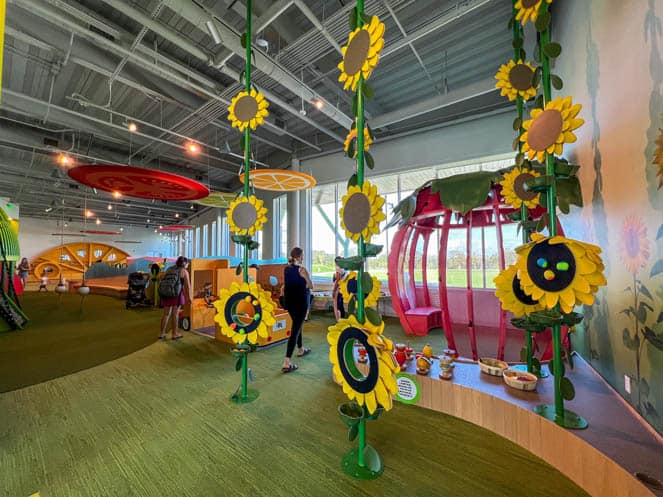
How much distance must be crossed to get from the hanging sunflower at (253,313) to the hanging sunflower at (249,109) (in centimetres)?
159

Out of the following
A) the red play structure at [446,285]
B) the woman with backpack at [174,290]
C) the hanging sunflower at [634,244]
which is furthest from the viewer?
the woman with backpack at [174,290]

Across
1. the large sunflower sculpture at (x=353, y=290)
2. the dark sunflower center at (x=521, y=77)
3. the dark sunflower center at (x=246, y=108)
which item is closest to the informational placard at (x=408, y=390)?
the large sunflower sculpture at (x=353, y=290)

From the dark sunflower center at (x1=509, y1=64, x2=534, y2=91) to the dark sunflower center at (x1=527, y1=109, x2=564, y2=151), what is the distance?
804 millimetres

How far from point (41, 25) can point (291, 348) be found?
5861mm

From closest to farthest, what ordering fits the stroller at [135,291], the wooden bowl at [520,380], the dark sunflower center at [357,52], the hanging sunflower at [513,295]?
the dark sunflower center at [357,52]
the hanging sunflower at [513,295]
the wooden bowl at [520,380]
the stroller at [135,291]

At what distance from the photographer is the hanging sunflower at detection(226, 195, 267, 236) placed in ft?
8.55

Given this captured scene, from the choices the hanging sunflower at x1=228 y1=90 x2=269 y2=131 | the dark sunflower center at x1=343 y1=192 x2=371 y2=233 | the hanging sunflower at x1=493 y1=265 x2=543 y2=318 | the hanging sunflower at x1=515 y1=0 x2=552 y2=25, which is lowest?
the hanging sunflower at x1=493 y1=265 x2=543 y2=318

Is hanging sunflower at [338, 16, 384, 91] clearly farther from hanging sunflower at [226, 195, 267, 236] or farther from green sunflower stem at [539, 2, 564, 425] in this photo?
hanging sunflower at [226, 195, 267, 236]

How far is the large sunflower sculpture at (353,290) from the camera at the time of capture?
1.72 m

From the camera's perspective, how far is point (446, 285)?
3143 mm

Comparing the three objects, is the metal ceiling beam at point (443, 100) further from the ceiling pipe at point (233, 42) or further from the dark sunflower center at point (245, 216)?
the dark sunflower center at point (245, 216)

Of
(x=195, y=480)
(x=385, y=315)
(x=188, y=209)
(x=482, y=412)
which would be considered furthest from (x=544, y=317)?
(x=188, y=209)

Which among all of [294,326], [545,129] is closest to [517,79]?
[545,129]

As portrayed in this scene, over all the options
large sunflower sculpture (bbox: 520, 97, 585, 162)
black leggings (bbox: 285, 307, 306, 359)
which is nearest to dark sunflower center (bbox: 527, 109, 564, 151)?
large sunflower sculpture (bbox: 520, 97, 585, 162)
